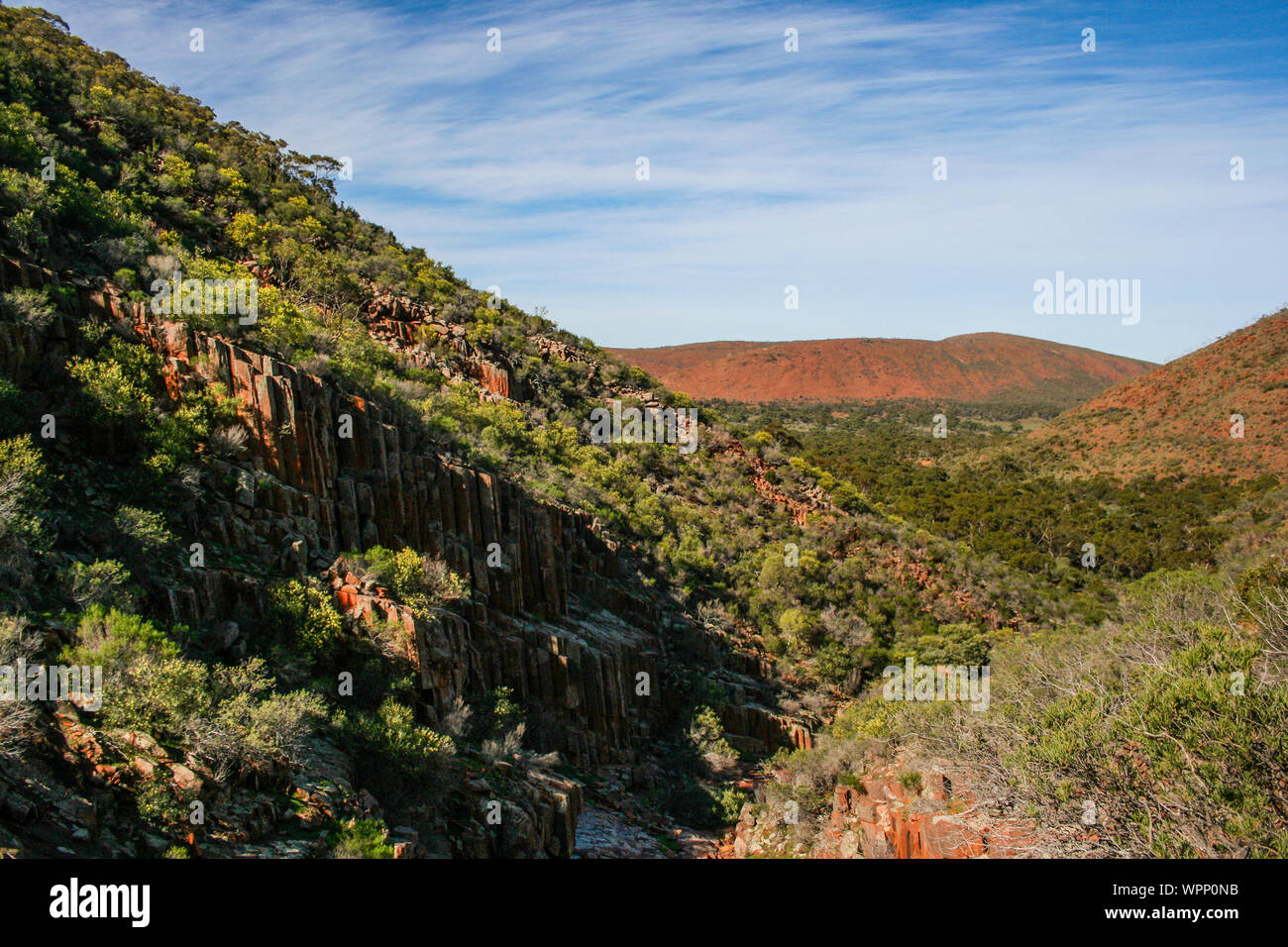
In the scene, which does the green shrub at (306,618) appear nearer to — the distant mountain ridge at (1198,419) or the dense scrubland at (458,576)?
the dense scrubland at (458,576)

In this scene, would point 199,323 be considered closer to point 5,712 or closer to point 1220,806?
point 5,712

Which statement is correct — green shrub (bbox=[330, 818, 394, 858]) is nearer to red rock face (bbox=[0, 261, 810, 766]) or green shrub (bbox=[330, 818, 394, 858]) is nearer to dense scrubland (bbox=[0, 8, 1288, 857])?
dense scrubland (bbox=[0, 8, 1288, 857])

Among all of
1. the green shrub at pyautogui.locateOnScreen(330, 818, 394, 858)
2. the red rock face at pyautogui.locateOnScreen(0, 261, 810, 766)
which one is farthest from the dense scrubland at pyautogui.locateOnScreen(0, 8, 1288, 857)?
the red rock face at pyautogui.locateOnScreen(0, 261, 810, 766)

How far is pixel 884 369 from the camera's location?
16538cm

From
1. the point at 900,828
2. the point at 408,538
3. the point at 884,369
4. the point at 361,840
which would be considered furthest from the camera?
the point at 884,369

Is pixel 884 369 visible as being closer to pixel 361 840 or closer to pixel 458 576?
pixel 458 576

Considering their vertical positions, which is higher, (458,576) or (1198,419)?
(1198,419)

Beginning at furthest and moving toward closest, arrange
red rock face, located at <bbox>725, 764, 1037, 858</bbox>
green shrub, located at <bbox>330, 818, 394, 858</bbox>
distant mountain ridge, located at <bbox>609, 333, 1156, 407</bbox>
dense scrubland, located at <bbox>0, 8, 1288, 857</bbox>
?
distant mountain ridge, located at <bbox>609, 333, 1156, 407</bbox>
red rock face, located at <bbox>725, 764, 1037, 858</bbox>
dense scrubland, located at <bbox>0, 8, 1288, 857</bbox>
green shrub, located at <bbox>330, 818, 394, 858</bbox>

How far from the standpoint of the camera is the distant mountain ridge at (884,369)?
511 ft

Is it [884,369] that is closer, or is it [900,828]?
[900,828]

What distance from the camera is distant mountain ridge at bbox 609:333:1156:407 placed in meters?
156

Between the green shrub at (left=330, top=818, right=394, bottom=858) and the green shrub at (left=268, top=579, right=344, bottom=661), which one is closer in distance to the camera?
the green shrub at (left=330, top=818, right=394, bottom=858)

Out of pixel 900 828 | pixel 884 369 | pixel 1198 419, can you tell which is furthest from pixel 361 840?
pixel 884 369

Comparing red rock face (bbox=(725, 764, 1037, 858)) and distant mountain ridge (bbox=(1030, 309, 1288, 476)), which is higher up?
distant mountain ridge (bbox=(1030, 309, 1288, 476))
